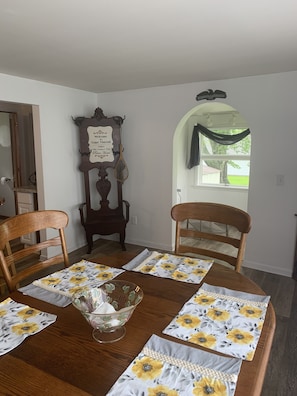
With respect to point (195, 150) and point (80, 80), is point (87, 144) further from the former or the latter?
point (195, 150)

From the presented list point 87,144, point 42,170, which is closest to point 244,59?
point 87,144

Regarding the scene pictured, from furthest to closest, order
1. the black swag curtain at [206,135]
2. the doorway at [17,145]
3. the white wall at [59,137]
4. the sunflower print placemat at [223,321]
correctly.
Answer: the black swag curtain at [206,135] < the doorway at [17,145] < the white wall at [59,137] < the sunflower print placemat at [223,321]

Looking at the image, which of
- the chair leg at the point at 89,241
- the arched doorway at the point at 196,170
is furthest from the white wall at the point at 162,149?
the arched doorway at the point at 196,170

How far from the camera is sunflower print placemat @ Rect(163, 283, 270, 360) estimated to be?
0.96 m

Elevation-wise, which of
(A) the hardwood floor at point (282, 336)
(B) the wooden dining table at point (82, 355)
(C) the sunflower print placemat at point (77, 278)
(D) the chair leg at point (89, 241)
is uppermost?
(C) the sunflower print placemat at point (77, 278)

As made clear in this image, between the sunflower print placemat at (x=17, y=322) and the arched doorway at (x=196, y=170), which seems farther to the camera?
the arched doorway at (x=196, y=170)

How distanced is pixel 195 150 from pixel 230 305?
447 cm

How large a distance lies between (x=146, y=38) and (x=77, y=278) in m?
1.68

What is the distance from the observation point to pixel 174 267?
61.5 inches

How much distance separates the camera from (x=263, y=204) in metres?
3.35

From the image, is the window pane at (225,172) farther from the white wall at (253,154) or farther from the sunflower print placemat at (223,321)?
the sunflower print placemat at (223,321)

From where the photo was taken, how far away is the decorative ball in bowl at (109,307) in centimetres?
97

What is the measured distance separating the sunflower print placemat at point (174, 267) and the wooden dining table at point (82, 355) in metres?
0.17

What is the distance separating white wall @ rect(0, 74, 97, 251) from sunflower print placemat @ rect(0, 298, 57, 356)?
101 inches
